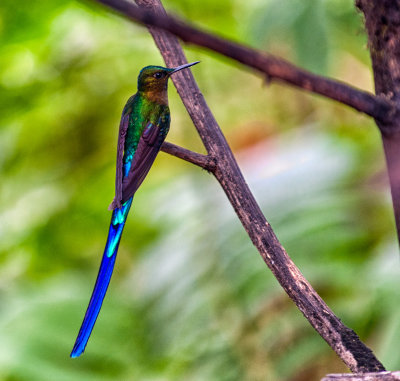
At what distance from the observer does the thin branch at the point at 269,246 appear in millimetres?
601

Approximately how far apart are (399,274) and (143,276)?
2.76 feet

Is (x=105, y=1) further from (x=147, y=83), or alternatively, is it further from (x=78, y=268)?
(x=78, y=268)

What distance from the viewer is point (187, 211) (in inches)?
A: 81.5

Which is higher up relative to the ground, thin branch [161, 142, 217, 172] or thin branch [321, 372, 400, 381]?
thin branch [161, 142, 217, 172]

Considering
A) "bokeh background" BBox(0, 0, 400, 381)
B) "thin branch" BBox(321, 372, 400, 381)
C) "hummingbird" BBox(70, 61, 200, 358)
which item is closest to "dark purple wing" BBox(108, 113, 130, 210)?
"hummingbird" BBox(70, 61, 200, 358)

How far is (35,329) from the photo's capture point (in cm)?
189

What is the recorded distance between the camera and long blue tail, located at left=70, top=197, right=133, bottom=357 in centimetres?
76

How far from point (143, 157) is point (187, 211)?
1246mm

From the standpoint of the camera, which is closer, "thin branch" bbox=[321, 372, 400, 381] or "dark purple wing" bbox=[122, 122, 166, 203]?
"thin branch" bbox=[321, 372, 400, 381]

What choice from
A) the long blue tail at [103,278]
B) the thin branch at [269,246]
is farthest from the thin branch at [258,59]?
the long blue tail at [103,278]

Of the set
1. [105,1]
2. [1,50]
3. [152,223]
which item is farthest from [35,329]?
[105,1]

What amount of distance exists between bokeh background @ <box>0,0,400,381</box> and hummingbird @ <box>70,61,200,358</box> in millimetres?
643

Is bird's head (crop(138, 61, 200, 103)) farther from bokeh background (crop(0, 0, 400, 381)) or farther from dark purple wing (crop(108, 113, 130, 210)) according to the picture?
bokeh background (crop(0, 0, 400, 381))

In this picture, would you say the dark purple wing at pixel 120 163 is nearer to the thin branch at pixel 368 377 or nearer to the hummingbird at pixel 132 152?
the hummingbird at pixel 132 152
